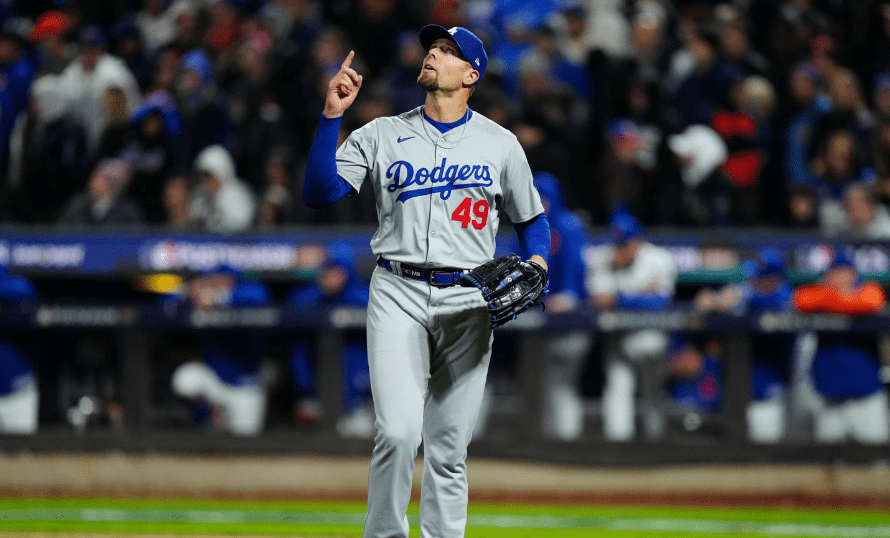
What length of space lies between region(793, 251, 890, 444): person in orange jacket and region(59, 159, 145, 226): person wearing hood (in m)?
5.05

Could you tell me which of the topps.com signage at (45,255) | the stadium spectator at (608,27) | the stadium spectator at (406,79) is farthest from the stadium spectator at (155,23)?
the stadium spectator at (608,27)

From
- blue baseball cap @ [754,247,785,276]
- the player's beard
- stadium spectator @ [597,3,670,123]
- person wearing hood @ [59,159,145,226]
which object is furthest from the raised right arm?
stadium spectator @ [597,3,670,123]

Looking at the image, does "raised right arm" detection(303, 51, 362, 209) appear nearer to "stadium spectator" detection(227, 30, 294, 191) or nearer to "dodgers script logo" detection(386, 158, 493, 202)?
"dodgers script logo" detection(386, 158, 493, 202)

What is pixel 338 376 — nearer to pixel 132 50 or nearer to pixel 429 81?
pixel 429 81

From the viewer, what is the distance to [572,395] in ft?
22.5

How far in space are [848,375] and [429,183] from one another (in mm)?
4081

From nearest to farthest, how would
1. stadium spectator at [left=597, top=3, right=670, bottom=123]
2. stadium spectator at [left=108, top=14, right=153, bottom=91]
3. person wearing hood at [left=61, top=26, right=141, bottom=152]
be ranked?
stadium spectator at [left=597, top=3, right=670, bottom=123]
person wearing hood at [left=61, top=26, right=141, bottom=152]
stadium spectator at [left=108, top=14, right=153, bottom=91]

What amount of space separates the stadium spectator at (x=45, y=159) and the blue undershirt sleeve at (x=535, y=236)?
620 centimetres

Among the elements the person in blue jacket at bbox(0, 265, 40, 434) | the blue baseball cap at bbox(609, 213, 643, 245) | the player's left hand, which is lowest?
the person in blue jacket at bbox(0, 265, 40, 434)

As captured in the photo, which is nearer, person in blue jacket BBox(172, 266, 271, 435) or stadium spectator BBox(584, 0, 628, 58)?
person in blue jacket BBox(172, 266, 271, 435)

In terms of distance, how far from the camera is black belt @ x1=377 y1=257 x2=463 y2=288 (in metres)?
3.67

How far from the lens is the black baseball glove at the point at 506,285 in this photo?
11.7 ft

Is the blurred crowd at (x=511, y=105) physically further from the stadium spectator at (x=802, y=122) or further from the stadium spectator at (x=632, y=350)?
the stadium spectator at (x=632, y=350)

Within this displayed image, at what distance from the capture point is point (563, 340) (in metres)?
6.94
